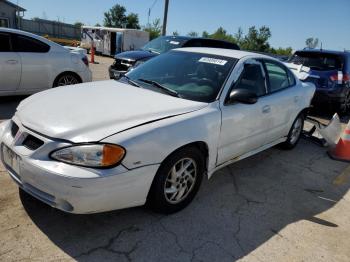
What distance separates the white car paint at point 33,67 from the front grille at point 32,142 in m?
4.03

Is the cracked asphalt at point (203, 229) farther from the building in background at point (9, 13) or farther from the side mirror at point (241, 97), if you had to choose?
the building in background at point (9, 13)

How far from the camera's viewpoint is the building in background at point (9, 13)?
84.7 feet

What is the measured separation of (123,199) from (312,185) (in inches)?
110

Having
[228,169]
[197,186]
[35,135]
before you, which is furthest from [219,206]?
[35,135]

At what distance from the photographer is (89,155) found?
2561 mm

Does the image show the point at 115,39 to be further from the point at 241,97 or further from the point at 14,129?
the point at 14,129

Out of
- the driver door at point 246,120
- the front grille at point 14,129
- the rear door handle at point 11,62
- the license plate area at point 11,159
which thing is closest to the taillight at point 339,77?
the driver door at point 246,120

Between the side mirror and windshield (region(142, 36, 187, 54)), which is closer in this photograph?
the side mirror

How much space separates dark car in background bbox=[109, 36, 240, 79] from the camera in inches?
370

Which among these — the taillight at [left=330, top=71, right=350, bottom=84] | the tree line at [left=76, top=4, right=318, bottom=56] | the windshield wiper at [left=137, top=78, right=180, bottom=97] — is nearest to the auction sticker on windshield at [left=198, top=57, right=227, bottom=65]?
the windshield wiper at [left=137, top=78, right=180, bottom=97]

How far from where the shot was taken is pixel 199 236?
3.03 m

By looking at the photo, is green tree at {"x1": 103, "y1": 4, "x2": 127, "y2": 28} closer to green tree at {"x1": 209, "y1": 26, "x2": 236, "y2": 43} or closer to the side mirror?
green tree at {"x1": 209, "y1": 26, "x2": 236, "y2": 43}

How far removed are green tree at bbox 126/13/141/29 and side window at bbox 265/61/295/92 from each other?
216 ft

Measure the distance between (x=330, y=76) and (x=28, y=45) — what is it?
6674mm
